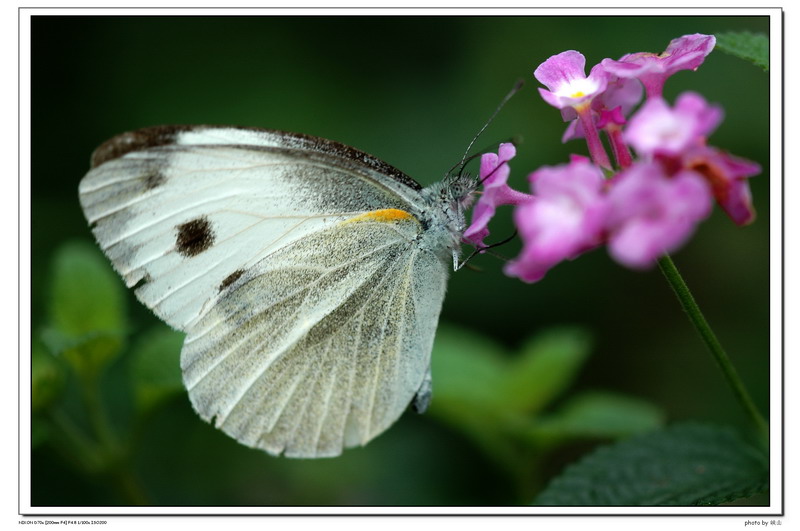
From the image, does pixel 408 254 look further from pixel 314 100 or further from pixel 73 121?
pixel 73 121

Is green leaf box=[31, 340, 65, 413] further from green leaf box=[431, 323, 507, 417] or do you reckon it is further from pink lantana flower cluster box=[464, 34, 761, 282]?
pink lantana flower cluster box=[464, 34, 761, 282]

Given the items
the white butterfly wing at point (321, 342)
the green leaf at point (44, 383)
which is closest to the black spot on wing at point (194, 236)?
the white butterfly wing at point (321, 342)

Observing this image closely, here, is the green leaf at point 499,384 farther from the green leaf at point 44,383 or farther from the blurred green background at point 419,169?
the green leaf at point 44,383

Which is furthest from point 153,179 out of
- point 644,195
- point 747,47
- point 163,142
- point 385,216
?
point 747,47

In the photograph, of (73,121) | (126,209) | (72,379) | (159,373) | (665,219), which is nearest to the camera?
(665,219)

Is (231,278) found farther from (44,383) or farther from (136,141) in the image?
(44,383)

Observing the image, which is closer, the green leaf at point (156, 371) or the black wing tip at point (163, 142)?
the black wing tip at point (163, 142)

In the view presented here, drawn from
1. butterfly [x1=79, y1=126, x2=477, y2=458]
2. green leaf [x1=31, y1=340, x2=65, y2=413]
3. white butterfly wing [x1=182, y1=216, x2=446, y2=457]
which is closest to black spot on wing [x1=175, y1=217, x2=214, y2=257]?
butterfly [x1=79, y1=126, x2=477, y2=458]
